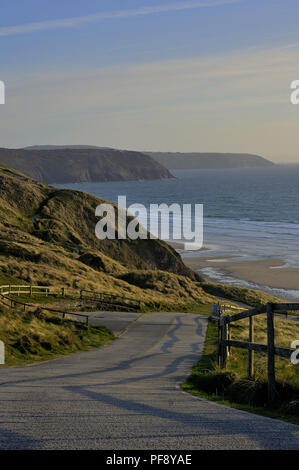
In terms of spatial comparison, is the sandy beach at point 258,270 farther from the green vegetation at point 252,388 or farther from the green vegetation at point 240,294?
the green vegetation at point 252,388

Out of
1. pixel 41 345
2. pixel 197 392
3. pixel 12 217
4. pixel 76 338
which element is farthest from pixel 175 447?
pixel 12 217

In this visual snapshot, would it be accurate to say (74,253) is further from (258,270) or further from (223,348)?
(223,348)

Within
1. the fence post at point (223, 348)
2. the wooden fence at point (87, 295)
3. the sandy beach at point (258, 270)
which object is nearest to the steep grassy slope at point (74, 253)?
the wooden fence at point (87, 295)

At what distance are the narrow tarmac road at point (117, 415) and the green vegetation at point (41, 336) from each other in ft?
7.82

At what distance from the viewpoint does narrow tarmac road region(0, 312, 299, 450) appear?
6.54 metres

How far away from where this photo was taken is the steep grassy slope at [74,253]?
1441 inches

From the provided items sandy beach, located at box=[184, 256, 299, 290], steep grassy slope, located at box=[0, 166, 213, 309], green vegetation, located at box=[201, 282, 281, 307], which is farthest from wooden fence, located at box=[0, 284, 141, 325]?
sandy beach, located at box=[184, 256, 299, 290]

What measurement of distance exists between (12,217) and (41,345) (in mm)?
36185

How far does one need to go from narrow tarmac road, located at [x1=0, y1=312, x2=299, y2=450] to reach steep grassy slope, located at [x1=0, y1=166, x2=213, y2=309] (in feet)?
68.4

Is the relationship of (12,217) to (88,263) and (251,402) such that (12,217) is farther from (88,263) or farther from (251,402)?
(251,402)

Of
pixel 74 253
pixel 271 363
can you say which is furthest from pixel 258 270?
pixel 271 363

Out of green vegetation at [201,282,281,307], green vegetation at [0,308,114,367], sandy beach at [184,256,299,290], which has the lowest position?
green vegetation at [0,308,114,367]

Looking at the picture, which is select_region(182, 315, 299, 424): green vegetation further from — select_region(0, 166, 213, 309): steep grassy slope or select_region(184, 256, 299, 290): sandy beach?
select_region(184, 256, 299, 290): sandy beach

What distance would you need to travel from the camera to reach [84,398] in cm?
898
